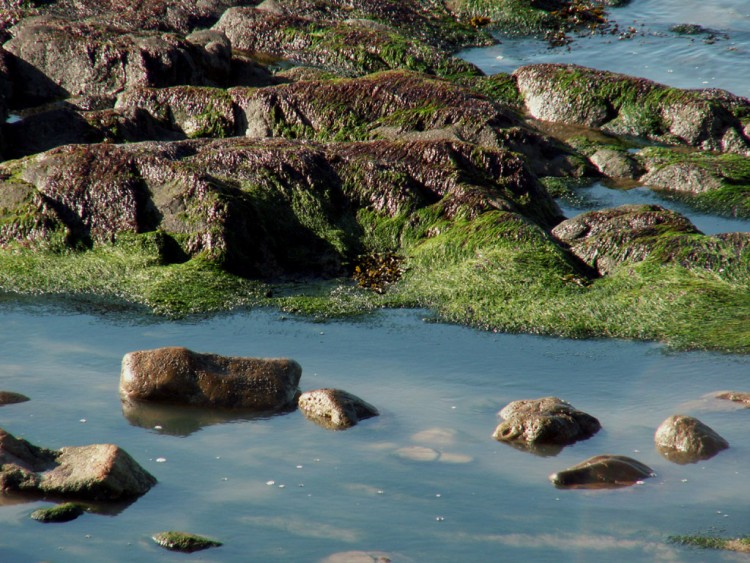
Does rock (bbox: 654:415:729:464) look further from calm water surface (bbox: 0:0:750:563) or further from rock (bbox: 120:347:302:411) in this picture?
rock (bbox: 120:347:302:411)

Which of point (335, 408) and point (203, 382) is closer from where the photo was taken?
point (335, 408)

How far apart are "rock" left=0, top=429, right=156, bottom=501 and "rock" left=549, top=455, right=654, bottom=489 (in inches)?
97.8

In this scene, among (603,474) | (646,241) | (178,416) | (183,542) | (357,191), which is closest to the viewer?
(183,542)

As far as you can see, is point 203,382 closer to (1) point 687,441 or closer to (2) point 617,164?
(1) point 687,441

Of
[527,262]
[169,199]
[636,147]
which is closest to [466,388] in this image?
[527,262]

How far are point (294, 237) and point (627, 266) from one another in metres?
3.40

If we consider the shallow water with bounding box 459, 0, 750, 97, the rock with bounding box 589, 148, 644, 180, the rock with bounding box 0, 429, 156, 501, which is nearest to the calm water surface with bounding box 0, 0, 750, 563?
the rock with bounding box 0, 429, 156, 501

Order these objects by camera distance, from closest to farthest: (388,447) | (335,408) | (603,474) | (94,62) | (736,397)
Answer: (603,474)
(388,447)
(335,408)
(736,397)
(94,62)

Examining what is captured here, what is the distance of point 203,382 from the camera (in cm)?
664

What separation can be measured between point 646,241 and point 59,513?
6393 mm

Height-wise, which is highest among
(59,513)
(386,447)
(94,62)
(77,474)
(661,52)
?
(661,52)

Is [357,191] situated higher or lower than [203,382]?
higher

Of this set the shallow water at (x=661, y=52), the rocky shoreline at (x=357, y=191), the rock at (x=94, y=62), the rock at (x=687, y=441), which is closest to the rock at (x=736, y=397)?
the rock at (x=687, y=441)

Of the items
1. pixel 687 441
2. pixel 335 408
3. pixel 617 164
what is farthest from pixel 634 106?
pixel 335 408
